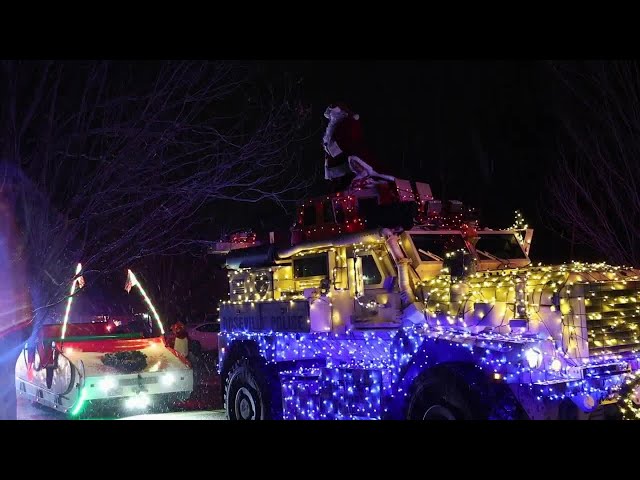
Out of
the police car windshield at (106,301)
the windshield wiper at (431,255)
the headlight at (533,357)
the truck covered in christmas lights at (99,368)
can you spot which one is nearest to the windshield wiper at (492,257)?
the windshield wiper at (431,255)

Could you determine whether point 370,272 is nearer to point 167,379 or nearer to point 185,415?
point 167,379

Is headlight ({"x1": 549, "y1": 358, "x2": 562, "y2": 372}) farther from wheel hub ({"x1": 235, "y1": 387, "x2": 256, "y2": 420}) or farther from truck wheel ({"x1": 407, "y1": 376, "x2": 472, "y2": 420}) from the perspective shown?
wheel hub ({"x1": 235, "y1": 387, "x2": 256, "y2": 420})

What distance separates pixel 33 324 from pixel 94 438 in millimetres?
6023

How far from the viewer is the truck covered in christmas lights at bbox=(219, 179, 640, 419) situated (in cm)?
659

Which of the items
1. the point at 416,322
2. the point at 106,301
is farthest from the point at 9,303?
the point at 106,301

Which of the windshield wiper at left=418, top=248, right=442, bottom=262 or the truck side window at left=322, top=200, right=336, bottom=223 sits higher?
the truck side window at left=322, top=200, right=336, bottom=223

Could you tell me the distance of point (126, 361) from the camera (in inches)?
456

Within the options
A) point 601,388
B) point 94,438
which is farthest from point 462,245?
point 94,438

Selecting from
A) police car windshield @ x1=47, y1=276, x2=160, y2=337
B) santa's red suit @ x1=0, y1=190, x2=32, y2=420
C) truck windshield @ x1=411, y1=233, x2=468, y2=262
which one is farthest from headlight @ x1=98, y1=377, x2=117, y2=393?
police car windshield @ x1=47, y1=276, x2=160, y2=337

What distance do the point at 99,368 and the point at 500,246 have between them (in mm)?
6526

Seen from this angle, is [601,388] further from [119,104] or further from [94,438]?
[119,104]

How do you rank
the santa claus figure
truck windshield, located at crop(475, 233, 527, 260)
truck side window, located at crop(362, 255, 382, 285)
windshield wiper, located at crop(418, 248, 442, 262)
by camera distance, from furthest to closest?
the santa claus figure → truck windshield, located at crop(475, 233, 527, 260) → truck side window, located at crop(362, 255, 382, 285) → windshield wiper, located at crop(418, 248, 442, 262)

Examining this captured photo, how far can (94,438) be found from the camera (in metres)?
4.05

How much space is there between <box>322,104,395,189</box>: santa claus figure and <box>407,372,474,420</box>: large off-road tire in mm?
3658
